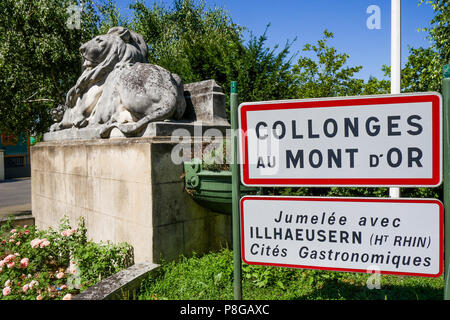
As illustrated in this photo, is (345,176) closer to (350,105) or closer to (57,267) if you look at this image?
(350,105)

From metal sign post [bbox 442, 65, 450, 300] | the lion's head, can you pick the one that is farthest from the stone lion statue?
metal sign post [bbox 442, 65, 450, 300]

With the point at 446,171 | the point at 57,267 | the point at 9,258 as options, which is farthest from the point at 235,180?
the point at 57,267

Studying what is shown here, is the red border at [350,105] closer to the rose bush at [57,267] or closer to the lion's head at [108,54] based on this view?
the rose bush at [57,267]

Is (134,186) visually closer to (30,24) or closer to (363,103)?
(363,103)

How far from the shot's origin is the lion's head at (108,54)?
5.55 m

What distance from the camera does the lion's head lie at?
555 cm

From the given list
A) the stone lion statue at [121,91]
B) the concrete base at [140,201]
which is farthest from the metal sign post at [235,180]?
the stone lion statue at [121,91]

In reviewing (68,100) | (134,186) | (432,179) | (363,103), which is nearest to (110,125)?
(134,186)

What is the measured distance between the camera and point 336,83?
10.3 m

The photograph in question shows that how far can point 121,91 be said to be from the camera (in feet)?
15.7

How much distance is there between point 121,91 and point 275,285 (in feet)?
10.4

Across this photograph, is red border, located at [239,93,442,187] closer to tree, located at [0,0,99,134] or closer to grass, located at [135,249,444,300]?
grass, located at [135,249,444,300]

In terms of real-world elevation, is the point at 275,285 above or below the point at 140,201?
below
